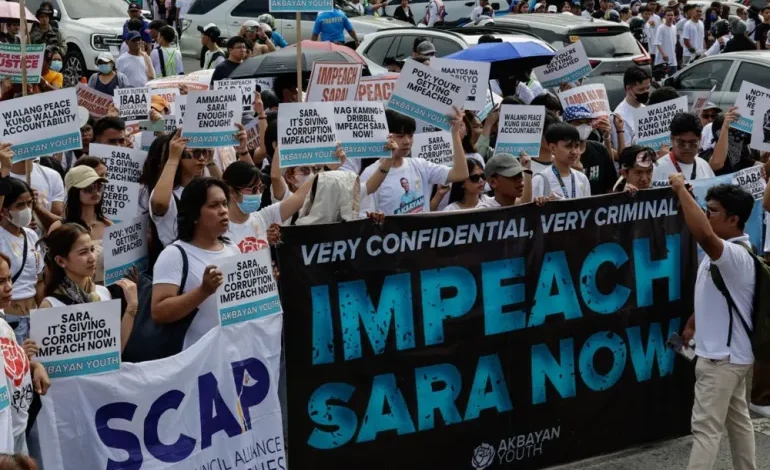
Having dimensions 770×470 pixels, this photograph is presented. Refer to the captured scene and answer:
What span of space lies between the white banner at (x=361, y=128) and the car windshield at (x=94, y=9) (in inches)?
615

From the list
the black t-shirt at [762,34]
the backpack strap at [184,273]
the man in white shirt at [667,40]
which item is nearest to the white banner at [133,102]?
the backpack strap at [184,273]

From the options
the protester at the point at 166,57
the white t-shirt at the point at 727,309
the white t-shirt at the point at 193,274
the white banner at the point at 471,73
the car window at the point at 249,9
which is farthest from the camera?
the car window at the point at 249,9

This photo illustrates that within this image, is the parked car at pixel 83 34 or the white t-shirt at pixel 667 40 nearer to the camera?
the parked car at pixel 83 34

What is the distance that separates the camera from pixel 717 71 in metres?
16.9

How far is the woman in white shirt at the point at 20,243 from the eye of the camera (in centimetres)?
695

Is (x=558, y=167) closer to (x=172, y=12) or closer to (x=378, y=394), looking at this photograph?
(x=378, y=394)

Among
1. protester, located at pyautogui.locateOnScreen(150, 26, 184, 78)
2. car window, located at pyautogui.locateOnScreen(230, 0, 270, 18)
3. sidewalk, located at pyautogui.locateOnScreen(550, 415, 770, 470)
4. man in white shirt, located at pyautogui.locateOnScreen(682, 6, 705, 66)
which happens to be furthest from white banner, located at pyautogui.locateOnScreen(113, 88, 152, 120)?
man in white shirt, located at pyautogui.locateOnScreen(682, 6, 705, 66)

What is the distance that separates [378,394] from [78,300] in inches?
65.5

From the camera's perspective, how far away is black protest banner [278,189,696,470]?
6.54 meters

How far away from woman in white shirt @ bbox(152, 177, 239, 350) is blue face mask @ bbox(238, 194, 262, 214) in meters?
0.49

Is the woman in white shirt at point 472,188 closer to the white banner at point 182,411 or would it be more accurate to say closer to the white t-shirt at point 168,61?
the white banner at point 182,411

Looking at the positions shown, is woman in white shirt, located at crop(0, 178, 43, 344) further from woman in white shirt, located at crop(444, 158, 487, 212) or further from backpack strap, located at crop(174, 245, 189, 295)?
woman in white shirt, located at crop(444, 158, 487, 212)

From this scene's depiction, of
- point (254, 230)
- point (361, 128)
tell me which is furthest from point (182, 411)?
point (361, 128)

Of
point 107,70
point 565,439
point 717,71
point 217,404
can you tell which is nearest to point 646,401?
point 565,439
